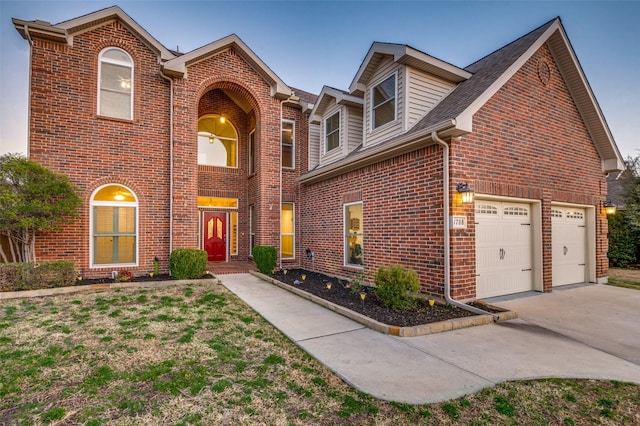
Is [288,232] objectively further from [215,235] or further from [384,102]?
[384,102]

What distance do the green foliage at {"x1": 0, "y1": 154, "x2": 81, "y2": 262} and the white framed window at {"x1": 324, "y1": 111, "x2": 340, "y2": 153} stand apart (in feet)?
24.5

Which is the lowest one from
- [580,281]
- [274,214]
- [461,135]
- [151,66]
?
[580,281]

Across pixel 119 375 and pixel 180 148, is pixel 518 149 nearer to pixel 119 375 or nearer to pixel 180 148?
pixel 119 375

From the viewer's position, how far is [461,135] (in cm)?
594

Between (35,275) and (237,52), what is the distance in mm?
8564

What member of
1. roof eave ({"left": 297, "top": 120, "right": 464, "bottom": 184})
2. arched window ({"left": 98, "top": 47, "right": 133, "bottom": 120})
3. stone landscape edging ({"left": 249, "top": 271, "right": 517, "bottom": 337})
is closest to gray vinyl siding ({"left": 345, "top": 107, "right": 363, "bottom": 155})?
roof eave ({"left": 297, "top": 120, "right": 464, "bottom": 184})

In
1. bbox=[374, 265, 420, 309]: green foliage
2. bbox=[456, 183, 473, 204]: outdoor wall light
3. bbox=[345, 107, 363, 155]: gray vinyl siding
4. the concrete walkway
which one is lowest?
the concrete walkway

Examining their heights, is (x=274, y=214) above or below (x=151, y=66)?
below

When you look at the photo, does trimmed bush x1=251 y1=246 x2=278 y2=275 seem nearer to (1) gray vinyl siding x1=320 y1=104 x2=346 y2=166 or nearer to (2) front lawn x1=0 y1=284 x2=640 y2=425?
(1) gray vinyl siding x1=320 y1=104 x2=346 y2=166

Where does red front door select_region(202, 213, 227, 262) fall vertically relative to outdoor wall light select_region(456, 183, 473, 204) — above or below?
below

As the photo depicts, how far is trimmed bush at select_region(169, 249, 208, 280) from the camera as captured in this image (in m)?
8.46

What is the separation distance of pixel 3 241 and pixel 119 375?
7267 mm

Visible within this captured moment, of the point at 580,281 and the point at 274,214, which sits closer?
the point at 580,281

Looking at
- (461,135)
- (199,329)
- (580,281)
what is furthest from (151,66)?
(580,281)
